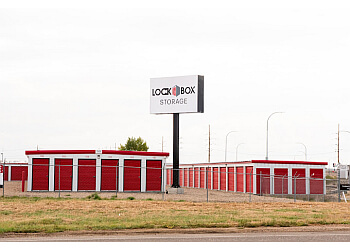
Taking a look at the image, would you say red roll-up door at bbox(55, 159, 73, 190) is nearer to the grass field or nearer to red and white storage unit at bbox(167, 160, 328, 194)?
red and white storage unit at bbox(167, 160, 328, 194)

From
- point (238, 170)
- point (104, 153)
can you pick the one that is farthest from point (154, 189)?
point (238, 170)

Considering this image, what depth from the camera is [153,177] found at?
44062 mm

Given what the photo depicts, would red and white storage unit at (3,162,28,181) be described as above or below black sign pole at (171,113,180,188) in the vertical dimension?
below

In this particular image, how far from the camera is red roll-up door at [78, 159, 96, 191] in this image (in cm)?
4244

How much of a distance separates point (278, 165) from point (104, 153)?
59.8 feet

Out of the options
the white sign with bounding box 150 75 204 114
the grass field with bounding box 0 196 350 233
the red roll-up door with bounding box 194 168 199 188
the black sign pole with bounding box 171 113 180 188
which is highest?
the white sign with bounding box 150 75 204 114

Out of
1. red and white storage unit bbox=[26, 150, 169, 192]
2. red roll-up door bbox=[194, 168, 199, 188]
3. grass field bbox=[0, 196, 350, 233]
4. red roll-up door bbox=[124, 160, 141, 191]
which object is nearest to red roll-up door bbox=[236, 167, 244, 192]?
red and white storage unit bbox=[26, 150, 169, 192]

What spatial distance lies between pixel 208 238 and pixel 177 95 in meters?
30.6

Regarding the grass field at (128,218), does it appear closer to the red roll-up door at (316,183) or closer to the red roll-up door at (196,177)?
the red roll-up door at (316,183)

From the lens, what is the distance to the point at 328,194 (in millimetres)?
53688

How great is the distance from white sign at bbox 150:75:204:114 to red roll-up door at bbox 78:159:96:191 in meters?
7.67

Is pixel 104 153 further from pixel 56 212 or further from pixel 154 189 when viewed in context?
pixel 56 212

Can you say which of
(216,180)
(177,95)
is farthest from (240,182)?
→ (177,95)

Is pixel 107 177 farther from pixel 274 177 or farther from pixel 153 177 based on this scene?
pixel 274 177
